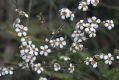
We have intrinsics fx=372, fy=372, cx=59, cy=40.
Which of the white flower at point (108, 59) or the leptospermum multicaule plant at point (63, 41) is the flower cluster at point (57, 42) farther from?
the white flower at point (108, 59)

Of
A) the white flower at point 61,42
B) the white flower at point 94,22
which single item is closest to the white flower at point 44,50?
the white flower at point 61,42

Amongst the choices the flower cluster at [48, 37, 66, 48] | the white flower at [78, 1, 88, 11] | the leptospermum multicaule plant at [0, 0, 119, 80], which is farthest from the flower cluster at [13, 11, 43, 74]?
the white flower at [78, 1, 88, 11]

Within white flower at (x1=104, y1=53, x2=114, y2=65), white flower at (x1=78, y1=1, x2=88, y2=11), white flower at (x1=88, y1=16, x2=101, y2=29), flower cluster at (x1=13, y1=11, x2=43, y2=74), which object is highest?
white flower at (x1=78, y1=1, x2=88, y2=11)

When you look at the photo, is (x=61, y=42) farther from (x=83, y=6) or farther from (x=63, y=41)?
(x=83, y=6)

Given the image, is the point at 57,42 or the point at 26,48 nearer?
the point at 26,48

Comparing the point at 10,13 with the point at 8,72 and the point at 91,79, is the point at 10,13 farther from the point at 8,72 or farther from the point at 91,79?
the point at 8,72

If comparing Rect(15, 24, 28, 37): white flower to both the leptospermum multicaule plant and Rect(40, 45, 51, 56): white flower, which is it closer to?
the leptospermum multicaule plant

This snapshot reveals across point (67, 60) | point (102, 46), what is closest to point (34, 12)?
point (102, 46)

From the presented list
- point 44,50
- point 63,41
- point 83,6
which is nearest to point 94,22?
point 83,6

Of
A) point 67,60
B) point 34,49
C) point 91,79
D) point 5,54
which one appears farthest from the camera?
point 5,54

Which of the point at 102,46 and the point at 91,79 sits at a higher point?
the point at 102,46

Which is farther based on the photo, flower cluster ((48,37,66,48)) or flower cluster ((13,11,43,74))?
flower cluster ((48,37,66,48))
